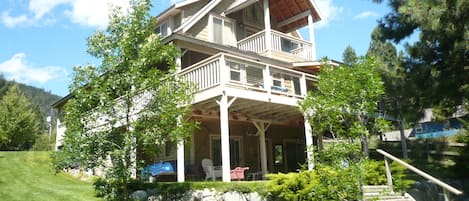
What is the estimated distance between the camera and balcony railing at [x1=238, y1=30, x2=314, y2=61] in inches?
715

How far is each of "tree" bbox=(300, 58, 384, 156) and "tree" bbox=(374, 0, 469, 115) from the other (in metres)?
3.23

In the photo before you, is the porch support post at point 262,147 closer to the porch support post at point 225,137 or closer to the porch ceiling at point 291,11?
the porch support post at point 225,137

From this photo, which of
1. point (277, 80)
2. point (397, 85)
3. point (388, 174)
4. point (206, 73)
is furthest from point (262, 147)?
point (388, 174)

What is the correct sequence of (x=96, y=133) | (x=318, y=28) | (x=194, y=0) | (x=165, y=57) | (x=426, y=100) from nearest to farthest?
(x=96, y=133) → (x=165, y=57) → (x=426, y=100) → (x=194, y=0) → (x=318, y=28)

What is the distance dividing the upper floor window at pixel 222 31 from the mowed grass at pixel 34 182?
872cm

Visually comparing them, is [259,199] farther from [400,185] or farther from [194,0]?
[194,0]

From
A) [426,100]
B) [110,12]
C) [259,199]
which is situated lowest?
[259,199]

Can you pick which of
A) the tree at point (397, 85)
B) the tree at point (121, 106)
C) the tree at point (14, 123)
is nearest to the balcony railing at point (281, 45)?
the tree at point (397, 85)

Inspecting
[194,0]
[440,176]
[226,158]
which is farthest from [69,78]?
[440,176]

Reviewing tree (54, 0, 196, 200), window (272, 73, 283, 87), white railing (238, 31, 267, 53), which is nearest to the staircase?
tree (54, 0, 196, 200)

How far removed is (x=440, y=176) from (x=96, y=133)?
12.5 meters

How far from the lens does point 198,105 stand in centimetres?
1337

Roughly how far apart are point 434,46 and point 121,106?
353 inches

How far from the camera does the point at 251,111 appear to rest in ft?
50.3
